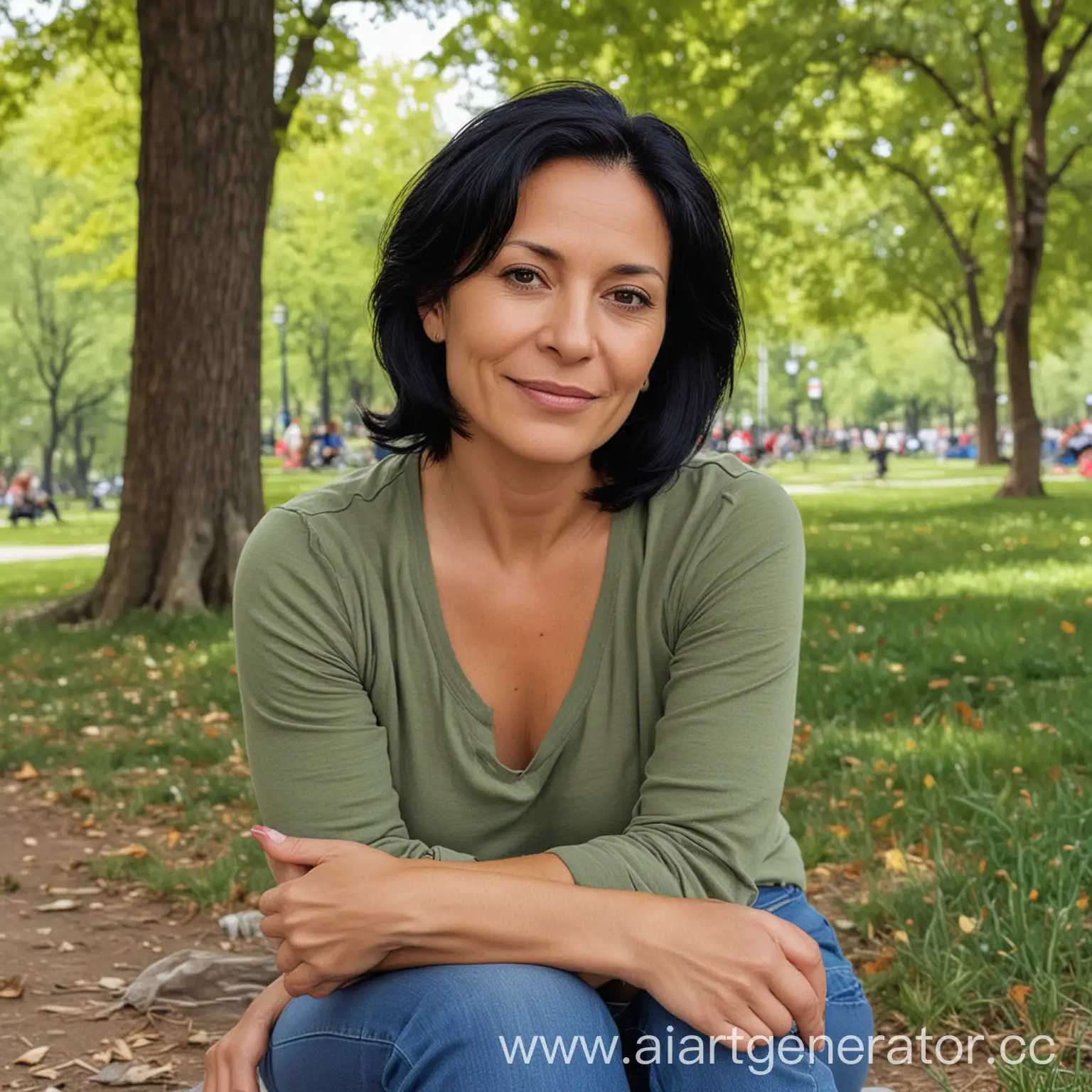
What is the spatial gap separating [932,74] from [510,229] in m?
18.0

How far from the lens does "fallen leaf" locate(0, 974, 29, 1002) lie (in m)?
3.72

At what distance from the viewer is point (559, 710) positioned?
92.9 inches

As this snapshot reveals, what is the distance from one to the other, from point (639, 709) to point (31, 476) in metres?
31.2

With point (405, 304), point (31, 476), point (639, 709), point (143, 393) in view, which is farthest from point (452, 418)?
point (31, 476)

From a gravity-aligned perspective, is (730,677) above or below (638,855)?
above

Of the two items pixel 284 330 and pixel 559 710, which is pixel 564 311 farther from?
pixel 284 330

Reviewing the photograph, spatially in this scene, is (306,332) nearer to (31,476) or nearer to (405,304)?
(31,476)

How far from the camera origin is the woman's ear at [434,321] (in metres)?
2.47

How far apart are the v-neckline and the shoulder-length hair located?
0.15 metres

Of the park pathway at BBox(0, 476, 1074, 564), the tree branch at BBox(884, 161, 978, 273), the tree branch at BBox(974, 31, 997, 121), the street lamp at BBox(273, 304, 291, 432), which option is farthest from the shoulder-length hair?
the street lamp at BBox(273, 304, 291, 432)

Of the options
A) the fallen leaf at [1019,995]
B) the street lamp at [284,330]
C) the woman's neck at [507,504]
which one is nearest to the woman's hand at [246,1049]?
the woman's neck at [507,504]

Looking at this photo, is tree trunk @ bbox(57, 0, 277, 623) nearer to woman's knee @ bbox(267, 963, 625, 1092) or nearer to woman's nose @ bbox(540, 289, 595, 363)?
woman's nose @ bbox(540, 289, 595, 363)

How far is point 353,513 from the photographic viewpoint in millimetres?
2441

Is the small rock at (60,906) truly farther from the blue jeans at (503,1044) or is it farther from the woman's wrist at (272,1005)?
the blue jeans at (503,1044)
